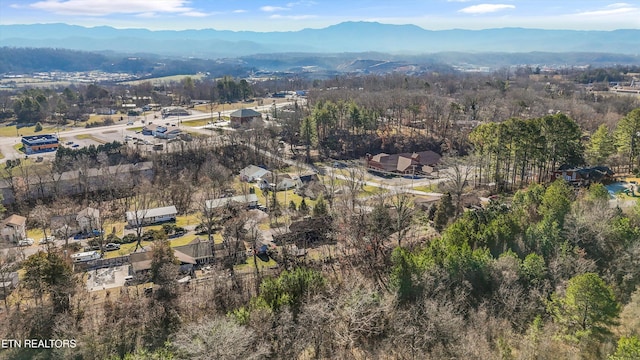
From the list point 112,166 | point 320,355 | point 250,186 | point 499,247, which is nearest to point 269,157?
point 250,186

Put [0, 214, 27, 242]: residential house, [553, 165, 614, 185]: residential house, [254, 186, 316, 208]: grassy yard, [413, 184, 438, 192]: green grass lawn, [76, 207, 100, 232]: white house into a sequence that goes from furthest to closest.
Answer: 1. [413, 184, 438, 192]: green grass lawn
2. [254, 186, 316, 208]: grassy yard
3. [553, 165, 614, 185]: residential house
4. [76, 207, 100, 232]: white house
5. [0, 214, 27, 242]: residential house

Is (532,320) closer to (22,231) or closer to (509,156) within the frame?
(509,156)

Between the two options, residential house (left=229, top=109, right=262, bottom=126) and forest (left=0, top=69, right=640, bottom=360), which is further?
residential house (left=229, top=109, right=262, bottom=126)

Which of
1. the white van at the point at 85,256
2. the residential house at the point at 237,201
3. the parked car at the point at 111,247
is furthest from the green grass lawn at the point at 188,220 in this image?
the white van at the point at 85,256

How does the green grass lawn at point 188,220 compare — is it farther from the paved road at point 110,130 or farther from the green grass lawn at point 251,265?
the paved road at point 110,130

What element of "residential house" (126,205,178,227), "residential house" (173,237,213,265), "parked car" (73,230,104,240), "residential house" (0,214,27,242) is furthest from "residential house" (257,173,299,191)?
"residential house" (0,214,27,242)

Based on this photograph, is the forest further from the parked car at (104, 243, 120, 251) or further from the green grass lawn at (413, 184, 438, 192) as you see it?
the green grass lawn at (413, 184, 438, 192)

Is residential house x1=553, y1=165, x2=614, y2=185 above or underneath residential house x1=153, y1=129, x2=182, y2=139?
underneath
